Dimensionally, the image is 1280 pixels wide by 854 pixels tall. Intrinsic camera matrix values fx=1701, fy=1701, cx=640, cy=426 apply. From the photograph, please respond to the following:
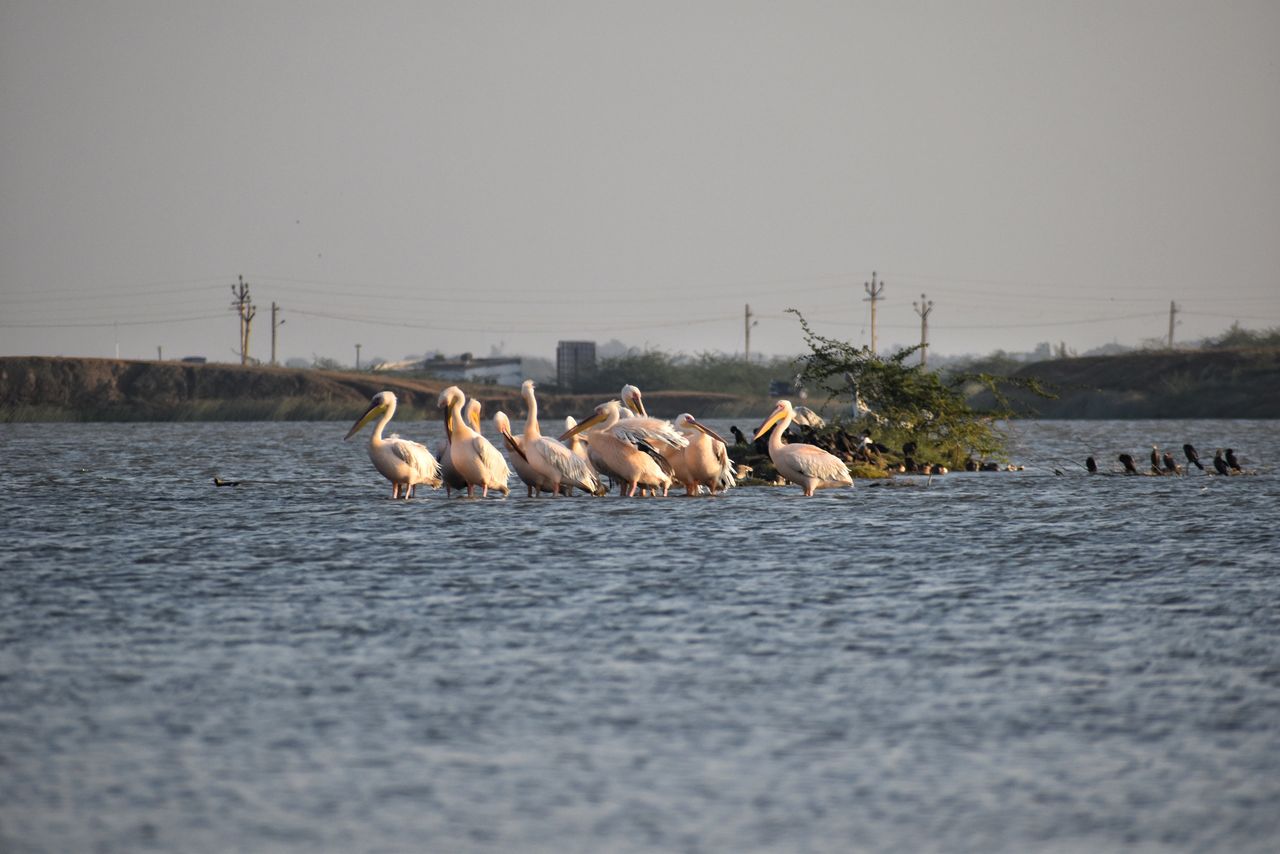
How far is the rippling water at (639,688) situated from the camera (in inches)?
240

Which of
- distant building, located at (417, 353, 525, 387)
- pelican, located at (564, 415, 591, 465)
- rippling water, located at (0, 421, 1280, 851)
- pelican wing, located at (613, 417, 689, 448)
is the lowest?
rippling water, located at (0, 421, 1280, 851)

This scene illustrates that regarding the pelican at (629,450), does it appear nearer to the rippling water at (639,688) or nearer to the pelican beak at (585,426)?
the pelican beak at (585,426)

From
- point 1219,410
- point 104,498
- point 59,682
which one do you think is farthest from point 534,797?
point 1219,410

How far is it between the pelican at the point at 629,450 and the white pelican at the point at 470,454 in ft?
3.96

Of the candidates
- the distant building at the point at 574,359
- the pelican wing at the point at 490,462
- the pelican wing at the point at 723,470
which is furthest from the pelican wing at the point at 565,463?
the distant building at the point at 574,359

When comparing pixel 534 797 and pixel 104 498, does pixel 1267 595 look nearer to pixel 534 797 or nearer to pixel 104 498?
pixel 534 797

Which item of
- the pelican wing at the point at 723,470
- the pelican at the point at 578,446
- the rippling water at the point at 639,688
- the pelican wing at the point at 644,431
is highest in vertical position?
the pelican wing at the point at 644,431

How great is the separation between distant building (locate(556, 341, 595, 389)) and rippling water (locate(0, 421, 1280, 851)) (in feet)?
307

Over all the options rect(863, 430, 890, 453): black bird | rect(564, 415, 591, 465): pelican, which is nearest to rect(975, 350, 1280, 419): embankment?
rect(863, 430, 890, 453): black bird

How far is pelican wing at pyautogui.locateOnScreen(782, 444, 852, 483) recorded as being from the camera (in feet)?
70.3

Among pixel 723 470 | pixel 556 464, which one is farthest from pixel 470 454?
pixel 723 470

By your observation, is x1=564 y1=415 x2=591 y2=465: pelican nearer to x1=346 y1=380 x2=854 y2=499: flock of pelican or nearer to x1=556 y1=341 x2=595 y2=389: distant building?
x1=346 y1=380 x2=854 y2=499: flock of pelican

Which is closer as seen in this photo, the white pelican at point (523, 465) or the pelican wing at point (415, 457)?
the pelican wing at point (415, 457)

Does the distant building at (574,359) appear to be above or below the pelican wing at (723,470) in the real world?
above
